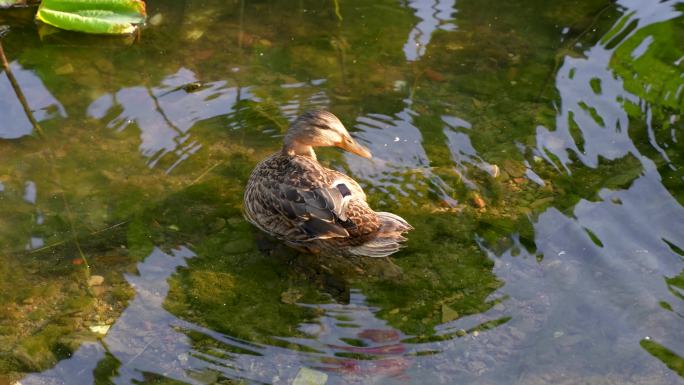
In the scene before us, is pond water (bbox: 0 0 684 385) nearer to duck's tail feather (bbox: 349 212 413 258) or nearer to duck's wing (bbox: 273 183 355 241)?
duck's tail feather (bbox: 349 212 413 258)

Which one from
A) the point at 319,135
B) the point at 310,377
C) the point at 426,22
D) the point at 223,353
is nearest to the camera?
the point at 310,377

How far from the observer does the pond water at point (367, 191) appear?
4.09 meters

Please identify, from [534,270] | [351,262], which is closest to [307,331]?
[351,262]

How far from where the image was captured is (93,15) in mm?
6238

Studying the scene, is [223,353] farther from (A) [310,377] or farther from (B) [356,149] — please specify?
(B) [356,149]

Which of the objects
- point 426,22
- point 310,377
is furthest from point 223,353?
point 426,22

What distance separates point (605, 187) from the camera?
506 cm

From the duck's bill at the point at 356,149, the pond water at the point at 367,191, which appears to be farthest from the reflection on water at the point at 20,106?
the duck's bill at the point at 356,149

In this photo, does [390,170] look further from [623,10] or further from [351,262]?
[623,10]

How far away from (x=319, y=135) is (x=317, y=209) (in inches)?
26.0

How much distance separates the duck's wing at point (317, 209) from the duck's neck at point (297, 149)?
43 cm

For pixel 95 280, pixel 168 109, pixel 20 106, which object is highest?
pixel 168 109

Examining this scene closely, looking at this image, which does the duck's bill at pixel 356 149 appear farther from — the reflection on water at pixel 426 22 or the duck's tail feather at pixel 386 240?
the reflection on water at pixel 426 22

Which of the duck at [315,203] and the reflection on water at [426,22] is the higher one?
the reflection on water at [426,22]
